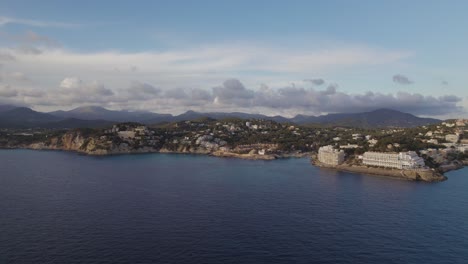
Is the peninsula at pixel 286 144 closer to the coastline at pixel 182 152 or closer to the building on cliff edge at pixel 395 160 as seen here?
the coastline at pixel 182 152

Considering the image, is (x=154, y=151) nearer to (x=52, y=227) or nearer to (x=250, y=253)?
(x=52, y=227)

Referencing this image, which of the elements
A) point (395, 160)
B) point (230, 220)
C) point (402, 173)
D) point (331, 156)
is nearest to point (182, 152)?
point (331, 156)

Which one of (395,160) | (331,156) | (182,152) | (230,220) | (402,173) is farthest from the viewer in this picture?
(182,152)

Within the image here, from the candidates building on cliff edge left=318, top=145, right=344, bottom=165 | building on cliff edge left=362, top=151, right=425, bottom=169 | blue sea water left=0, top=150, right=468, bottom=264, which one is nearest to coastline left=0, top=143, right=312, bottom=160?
building on cliff edge left=318, top=145, right=344, bottom=165

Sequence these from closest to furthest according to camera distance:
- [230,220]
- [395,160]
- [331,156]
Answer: [230,220]
[395,160]
[331,156]

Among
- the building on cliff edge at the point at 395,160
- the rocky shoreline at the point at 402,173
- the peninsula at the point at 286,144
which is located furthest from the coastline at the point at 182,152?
the building on cliff edge at the point at 395,160

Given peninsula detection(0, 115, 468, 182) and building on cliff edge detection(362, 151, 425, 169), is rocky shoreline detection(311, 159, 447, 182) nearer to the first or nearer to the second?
peninsula detection(0, 115, 468, 182)

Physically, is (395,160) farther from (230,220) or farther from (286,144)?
(286,144)
